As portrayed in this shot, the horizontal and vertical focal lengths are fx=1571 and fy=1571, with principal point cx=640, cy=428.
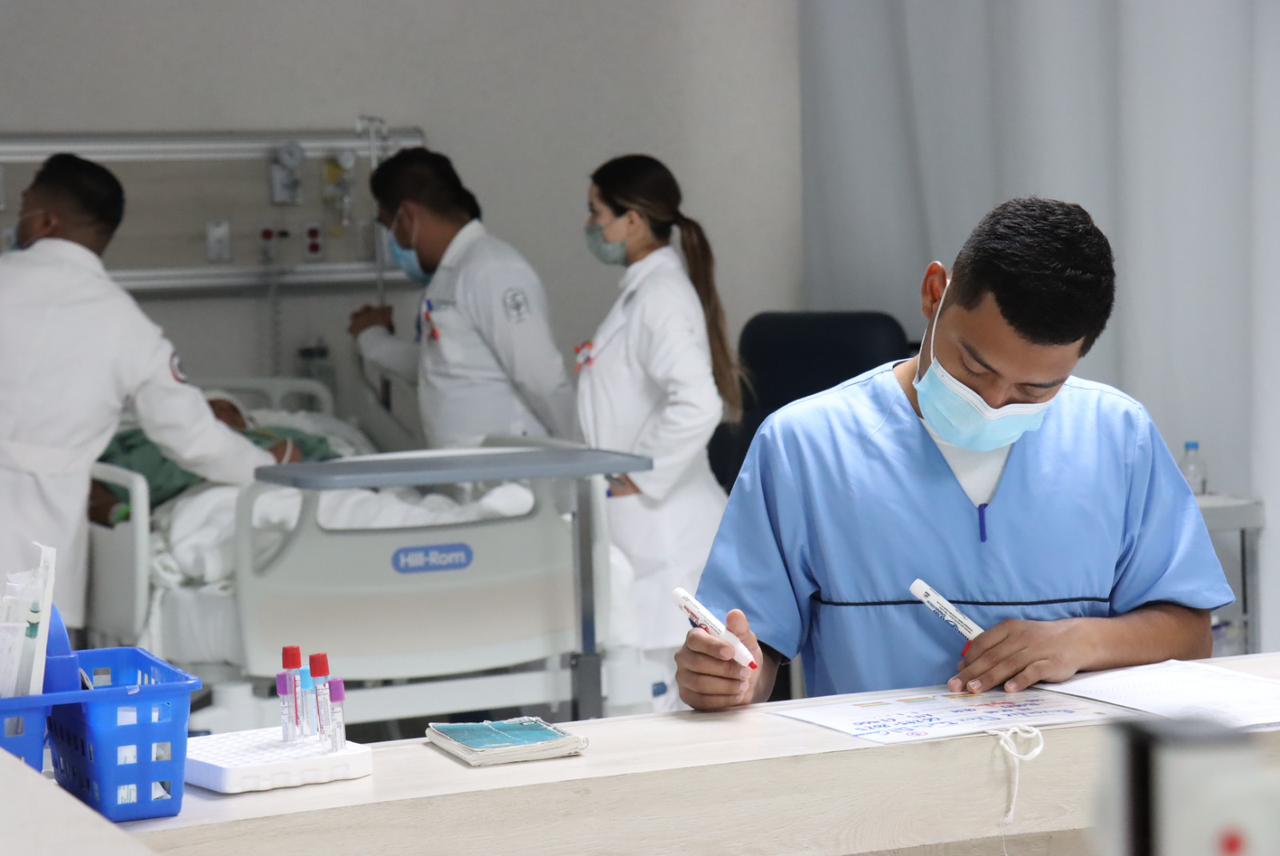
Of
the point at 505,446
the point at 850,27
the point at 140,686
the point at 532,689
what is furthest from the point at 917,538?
the point at 850,27

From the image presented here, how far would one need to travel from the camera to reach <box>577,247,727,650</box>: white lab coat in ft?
12.3

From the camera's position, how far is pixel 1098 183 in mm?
4035

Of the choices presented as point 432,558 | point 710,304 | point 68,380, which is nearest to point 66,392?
point 68,380

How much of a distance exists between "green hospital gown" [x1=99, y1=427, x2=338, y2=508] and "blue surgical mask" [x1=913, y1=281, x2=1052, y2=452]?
2.50m

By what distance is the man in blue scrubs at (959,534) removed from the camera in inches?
72.4

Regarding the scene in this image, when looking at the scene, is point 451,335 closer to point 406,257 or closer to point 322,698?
point 406,257

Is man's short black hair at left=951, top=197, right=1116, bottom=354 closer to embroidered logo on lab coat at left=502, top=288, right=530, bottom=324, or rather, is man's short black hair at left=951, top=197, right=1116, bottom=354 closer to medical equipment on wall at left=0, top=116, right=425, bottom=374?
embroidered logo on lab coat at left=502, top=288, right=530, bottom=324

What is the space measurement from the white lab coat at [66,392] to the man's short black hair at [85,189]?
107mm

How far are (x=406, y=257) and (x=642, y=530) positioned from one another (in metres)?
1.17

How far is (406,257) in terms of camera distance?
4.47 meters

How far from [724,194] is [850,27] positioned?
778mm

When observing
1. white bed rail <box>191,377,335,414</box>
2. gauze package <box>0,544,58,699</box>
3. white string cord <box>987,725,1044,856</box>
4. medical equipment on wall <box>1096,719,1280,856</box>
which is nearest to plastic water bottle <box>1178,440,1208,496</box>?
white string cord <box>987,725,1044,856</box>

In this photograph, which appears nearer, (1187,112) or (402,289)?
(1187,112)

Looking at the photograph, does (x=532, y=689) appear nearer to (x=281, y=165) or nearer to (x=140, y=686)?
(x=140, y=686)
